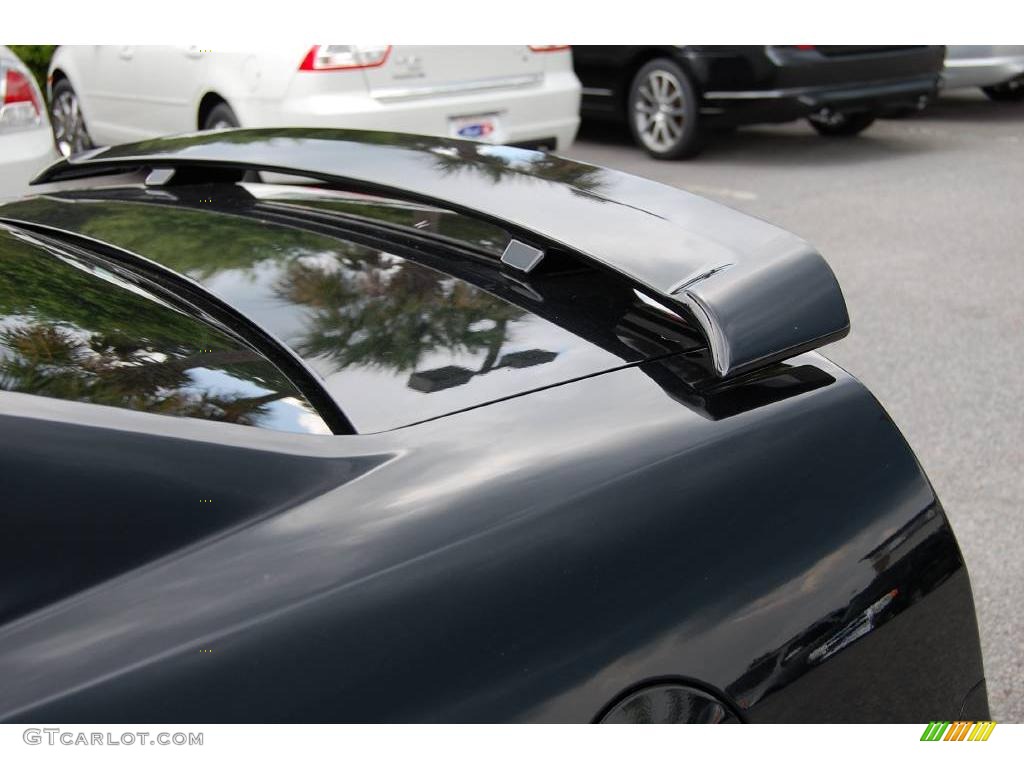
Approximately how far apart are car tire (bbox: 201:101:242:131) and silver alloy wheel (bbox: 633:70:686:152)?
356cm

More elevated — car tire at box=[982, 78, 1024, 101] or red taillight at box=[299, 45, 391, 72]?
red taillight at box=[299, 45, 391, 72]

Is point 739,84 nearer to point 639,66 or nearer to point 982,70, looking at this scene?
point 639,66

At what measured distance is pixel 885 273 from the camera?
18.6 ft

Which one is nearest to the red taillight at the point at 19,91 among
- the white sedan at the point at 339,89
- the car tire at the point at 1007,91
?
the white sedan at the point at 339,89

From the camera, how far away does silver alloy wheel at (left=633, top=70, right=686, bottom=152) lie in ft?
28.3

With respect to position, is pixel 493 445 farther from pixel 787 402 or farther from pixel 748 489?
pixel 787 402

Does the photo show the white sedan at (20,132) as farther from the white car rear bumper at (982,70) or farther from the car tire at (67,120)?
the white car rear bumper at (982,70)

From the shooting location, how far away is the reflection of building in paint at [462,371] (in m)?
1.28

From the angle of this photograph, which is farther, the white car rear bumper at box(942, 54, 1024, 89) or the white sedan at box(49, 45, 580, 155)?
the white car rear bumper at box(942, 54, 1024, 89)

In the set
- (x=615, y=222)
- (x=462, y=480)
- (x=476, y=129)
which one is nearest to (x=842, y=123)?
(x=476, y=129)

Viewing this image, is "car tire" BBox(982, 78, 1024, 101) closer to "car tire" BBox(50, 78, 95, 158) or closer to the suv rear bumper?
the suv rear bumper

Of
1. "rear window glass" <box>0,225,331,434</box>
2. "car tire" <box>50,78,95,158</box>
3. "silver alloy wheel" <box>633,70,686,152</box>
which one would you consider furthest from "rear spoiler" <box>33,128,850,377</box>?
"silver alloy wheel" <box>633,70,686,152</box>

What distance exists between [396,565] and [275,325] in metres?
0.43
